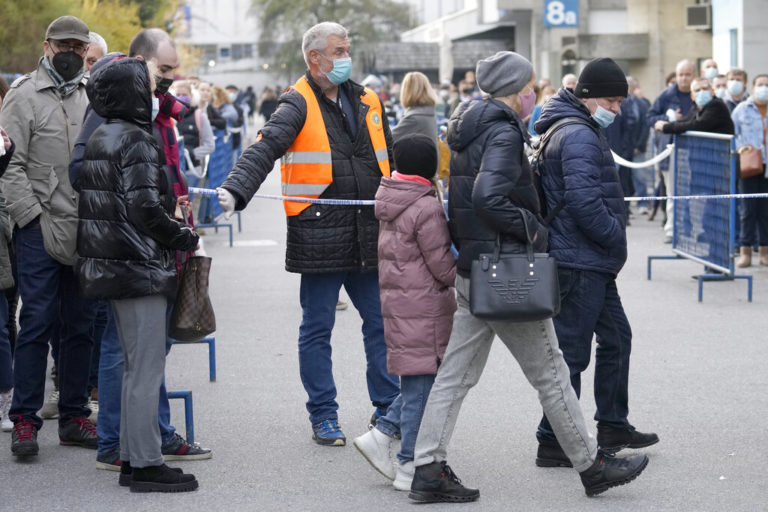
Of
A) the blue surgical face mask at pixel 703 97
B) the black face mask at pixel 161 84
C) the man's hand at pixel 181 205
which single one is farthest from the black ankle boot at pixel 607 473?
the blue surgical face mask at pixel 703 97

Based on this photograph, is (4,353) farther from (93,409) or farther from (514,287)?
(514,287)

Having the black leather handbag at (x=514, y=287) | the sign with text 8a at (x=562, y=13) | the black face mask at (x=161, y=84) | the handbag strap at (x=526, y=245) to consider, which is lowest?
the black leather handbag at (x=514, y=287)

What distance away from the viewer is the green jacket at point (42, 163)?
6.42 metres

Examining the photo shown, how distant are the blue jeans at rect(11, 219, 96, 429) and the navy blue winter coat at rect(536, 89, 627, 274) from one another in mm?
2436

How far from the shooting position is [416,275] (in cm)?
553

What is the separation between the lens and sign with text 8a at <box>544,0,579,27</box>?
34.6 meters

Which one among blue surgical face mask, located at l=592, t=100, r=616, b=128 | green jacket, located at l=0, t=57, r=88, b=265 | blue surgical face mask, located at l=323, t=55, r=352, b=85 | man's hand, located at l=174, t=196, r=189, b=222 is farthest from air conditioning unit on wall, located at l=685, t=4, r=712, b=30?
man's hand, located at l=174, t=196, r=189, b=222

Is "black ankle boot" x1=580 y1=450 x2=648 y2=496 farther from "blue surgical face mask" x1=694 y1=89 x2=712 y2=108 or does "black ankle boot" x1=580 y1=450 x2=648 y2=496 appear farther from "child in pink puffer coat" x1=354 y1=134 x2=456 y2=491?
"blue surgical face mask" x1=694 y1=89 x2=712 y2=108

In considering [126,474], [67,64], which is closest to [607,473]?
[126,474]

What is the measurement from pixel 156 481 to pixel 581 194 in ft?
7.43

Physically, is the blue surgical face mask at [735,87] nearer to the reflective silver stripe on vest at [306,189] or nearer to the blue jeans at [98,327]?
the reflective silver stripe on vest at [306,189]

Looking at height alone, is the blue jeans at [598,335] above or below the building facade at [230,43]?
below

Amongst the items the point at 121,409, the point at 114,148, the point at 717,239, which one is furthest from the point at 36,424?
the point at 717,239

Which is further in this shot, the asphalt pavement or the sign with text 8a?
the sign with text 8a
